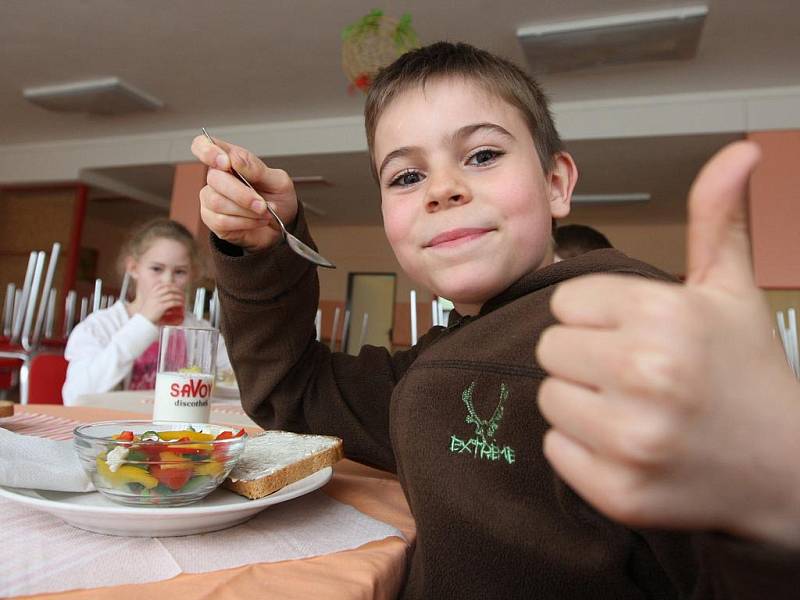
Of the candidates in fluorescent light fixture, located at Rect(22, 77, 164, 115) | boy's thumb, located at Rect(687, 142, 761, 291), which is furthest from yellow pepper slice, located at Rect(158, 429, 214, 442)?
fluorescent light fixture, located at Rect(22, 77, 164, 115)

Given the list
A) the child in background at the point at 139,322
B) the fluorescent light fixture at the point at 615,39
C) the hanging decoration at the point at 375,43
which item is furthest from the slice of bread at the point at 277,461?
the fluorescent light fixture at the point at 615,39

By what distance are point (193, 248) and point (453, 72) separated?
1.88 metres

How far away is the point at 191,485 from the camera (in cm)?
42

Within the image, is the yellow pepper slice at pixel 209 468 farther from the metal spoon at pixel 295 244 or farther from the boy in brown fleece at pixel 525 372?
the metal spoon at pixel 295 244

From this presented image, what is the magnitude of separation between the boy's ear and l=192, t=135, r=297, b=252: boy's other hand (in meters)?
0.37

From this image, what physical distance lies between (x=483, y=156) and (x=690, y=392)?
1.67 feet

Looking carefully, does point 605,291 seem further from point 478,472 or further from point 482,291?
point 482,291

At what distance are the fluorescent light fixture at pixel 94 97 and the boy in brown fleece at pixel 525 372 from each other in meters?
4.30

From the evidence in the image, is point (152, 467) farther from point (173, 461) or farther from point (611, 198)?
point (611, 198)

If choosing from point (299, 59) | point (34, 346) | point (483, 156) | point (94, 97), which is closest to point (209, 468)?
point (483, 156)

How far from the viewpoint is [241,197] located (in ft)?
2.13

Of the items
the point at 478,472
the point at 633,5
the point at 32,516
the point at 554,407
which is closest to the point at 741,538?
the point at 554,407

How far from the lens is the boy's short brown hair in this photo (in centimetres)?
74

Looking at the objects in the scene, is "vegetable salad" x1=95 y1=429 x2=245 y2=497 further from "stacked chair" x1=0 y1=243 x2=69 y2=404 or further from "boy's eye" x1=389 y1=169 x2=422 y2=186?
"stacked chair" x1=0 y1=243 x2=69 y2=404
